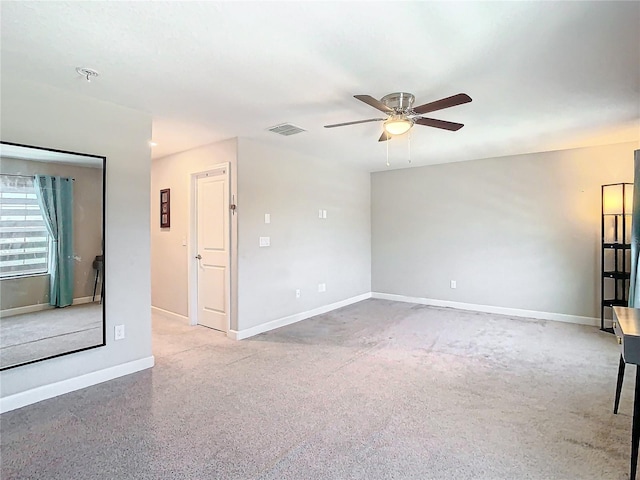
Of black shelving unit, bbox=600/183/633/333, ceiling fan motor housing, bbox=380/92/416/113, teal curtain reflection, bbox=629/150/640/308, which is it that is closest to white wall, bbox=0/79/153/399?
ceiling fan motor housing, bbox=380/92/416/113

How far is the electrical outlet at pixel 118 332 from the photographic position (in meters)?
3.09

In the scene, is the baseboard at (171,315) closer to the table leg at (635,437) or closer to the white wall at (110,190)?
the white wall at (110,190)

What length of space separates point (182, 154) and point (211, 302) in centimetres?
209

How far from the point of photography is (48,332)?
8.96 feet

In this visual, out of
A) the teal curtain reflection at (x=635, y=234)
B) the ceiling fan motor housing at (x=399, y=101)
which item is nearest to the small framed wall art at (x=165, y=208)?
the ceiling fan motor housing at (x=399, y=101)

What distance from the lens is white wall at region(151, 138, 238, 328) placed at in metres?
Result: 4.70

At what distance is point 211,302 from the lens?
4613 mm

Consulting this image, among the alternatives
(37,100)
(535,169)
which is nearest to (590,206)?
(535,169)

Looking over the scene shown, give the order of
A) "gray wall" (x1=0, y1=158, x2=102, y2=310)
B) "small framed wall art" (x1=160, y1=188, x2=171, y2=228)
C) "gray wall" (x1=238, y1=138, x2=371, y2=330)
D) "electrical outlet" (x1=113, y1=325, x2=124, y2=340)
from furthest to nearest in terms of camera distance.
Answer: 1. "small framed wall art" (x1=160, y1=188, x2=171, y2=228)
2. "gray wall" (x1=238, y1=138, x2=371, y2=330)
3. "electrical outlet" (x1=113, y1=325, x2=124, y2=340)
4. "gray wall" (x1=0, y1=158, x2=102, y2=310)

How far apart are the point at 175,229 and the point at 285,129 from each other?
230 cm

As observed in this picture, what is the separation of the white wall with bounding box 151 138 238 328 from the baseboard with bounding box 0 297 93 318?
6.28 feet

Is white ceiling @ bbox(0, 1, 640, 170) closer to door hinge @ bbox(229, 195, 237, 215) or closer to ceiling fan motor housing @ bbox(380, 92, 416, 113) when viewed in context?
ceiling fan motor housing @ bbox(380, 92, 416, 113)

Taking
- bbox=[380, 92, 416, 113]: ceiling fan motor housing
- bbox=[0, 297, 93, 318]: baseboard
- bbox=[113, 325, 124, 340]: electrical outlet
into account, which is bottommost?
bbox=[113, 325, 124, 340]: electrical outlet

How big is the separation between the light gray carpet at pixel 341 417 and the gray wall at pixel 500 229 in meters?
1.28
